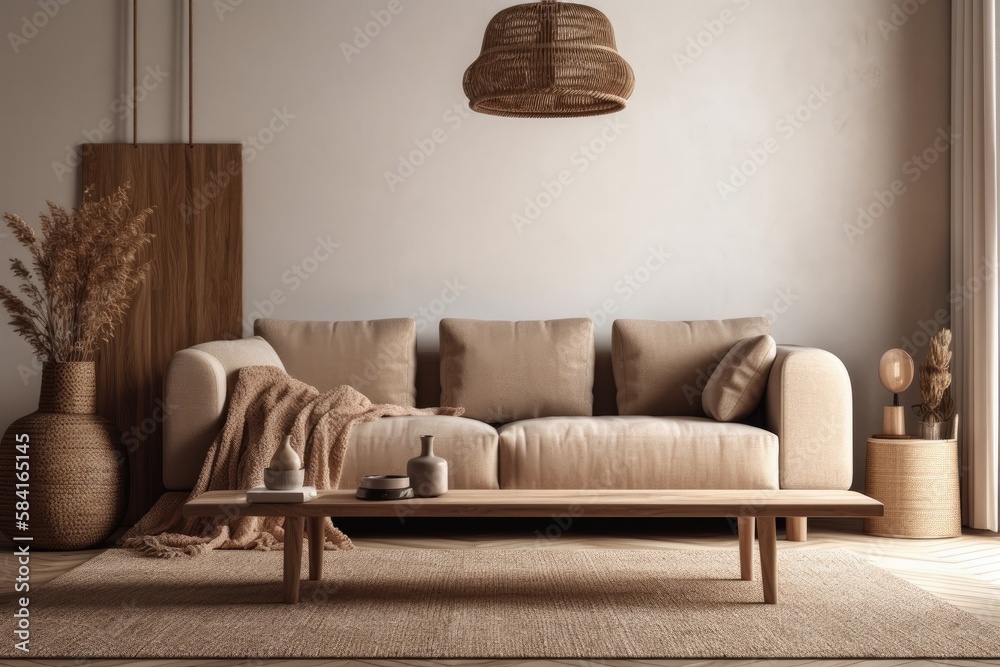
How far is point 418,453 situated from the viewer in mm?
3664

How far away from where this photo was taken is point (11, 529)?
3.54 meters

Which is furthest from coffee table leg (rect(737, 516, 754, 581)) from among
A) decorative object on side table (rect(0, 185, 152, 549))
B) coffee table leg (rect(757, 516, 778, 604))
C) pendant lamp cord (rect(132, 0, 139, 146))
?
pendant lamp cord (rect(132, 0, 139, 146))

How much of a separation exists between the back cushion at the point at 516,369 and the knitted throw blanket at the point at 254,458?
0.64 meters

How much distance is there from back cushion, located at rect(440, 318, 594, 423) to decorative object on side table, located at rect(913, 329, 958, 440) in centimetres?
139

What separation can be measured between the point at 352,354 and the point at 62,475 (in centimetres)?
131

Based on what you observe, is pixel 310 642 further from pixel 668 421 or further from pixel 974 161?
pixel 974 161

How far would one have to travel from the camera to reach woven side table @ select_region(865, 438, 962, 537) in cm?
388

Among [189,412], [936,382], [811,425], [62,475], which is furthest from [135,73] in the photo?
[936,382]

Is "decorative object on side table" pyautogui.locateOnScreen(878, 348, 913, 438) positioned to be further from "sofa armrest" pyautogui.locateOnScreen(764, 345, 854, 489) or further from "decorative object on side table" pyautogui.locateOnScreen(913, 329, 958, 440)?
"sofa armrest" pyautogui.locateOnScreen(764, 345, 854, 489)

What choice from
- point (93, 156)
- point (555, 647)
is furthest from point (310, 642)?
point (93, 156)

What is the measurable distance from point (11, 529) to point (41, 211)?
5.65 ft

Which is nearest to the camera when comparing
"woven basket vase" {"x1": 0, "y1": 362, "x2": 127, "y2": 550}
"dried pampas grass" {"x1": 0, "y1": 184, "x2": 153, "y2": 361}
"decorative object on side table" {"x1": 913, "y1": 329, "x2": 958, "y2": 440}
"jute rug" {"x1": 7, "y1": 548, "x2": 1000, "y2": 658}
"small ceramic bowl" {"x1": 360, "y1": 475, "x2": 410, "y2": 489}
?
"jute rug" {"x1": 7, "y1": 548, "x2": 1000, "y2": 658}

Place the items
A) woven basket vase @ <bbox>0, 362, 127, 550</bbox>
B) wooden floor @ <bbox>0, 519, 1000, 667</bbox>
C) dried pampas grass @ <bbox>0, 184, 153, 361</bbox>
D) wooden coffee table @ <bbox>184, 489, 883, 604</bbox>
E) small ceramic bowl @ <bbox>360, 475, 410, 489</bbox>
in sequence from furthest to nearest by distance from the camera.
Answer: dried pampas grass @ <bbox>0, 184, 153, 361</bbox>
woven basket vase @ <bbox>0, 362, 127, 550</bbox>
wooden floor @ <bbox>0, 519, 1000, 667</bbox>
small ceramic bowl @ <bbox>360, 475, 410, 489</bbox>
wooden coffee table @ <bbox>184, 489, 883, 604</bbox>

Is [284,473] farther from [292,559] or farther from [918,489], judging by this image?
[918,489]
